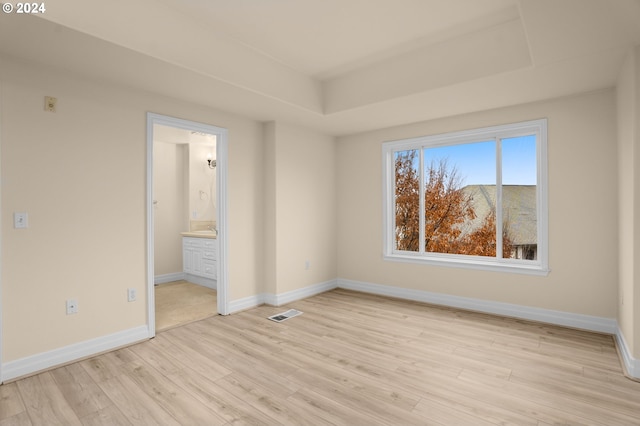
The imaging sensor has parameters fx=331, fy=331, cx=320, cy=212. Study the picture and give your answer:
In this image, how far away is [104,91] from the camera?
3006mm

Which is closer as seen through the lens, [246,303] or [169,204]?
[246,303]

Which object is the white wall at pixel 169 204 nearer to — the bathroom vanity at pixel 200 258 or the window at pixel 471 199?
the bathroom vanity at pixel 200 258

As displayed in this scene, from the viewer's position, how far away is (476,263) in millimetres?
4094

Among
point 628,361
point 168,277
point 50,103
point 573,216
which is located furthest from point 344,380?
point 168,277

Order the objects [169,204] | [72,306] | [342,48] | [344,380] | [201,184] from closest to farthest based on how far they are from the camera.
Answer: [344,380] < [72,306] < [342,48] < [169,204] < [201,184]

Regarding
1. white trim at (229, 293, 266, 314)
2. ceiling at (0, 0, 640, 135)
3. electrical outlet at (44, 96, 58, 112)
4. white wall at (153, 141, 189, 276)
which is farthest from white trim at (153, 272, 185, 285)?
electrical outlet at (44, 96, 58, 112)

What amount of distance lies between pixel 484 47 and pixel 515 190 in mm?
1801

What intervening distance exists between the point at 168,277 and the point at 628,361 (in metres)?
6.04

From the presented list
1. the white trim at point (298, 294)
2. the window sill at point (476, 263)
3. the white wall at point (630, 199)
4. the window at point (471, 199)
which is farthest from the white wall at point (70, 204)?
the white wall at point (630, 199)

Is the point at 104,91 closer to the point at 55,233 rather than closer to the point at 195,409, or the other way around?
the point at 55,233

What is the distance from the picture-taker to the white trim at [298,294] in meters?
4.41

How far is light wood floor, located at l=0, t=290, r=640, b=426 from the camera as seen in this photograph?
80.9 inches

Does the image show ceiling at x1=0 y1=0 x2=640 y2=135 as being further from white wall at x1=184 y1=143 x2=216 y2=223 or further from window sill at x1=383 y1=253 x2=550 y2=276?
white wall at x1=184 y1=143 x2=216 y2=223

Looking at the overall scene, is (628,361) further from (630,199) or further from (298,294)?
(298,294)
